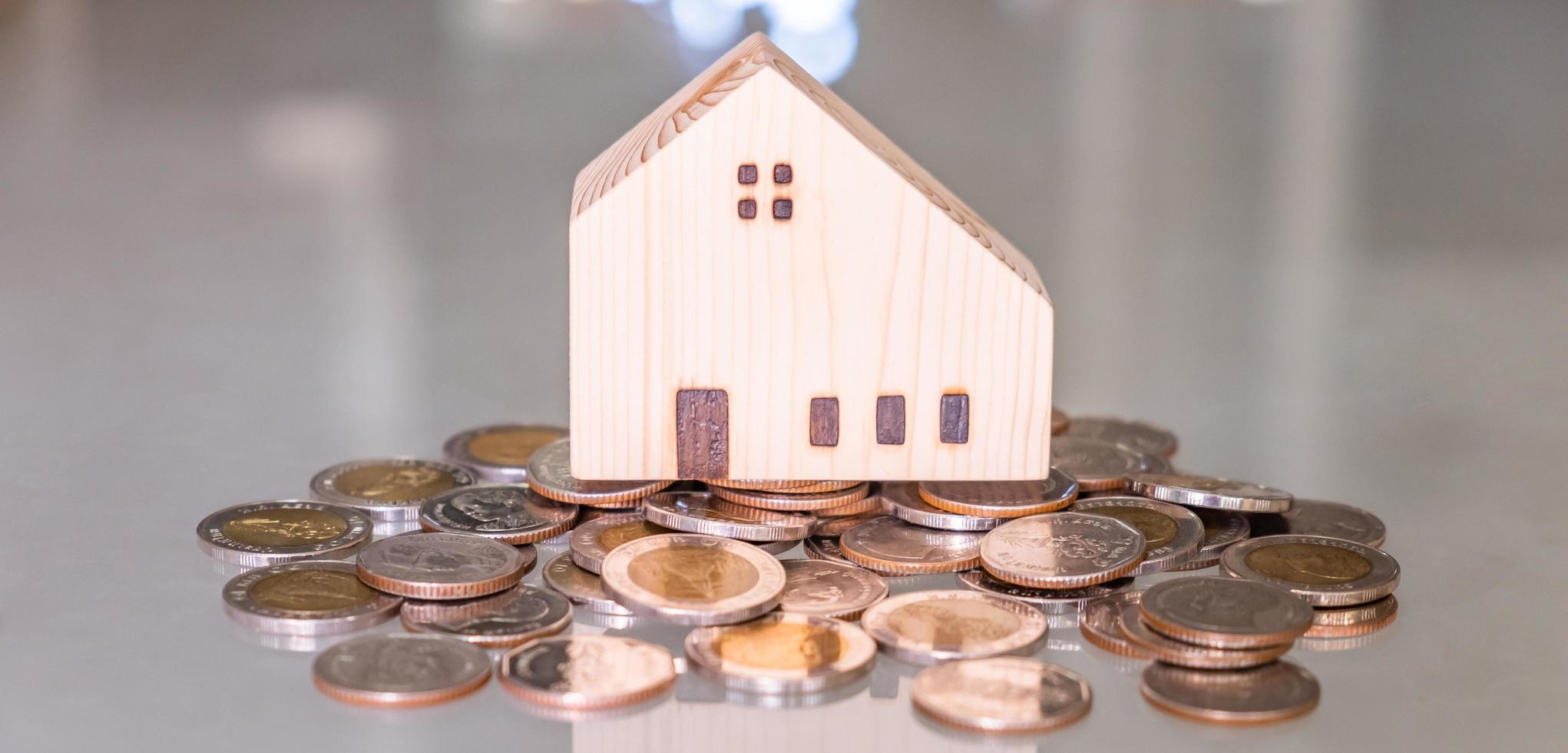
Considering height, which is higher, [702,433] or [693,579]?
[702,433]

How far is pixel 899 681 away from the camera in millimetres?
1451

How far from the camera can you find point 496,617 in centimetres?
156

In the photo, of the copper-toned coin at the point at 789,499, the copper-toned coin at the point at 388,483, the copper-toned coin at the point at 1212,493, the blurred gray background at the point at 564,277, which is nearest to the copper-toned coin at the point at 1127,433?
the blurred gray background at the point at 564,277

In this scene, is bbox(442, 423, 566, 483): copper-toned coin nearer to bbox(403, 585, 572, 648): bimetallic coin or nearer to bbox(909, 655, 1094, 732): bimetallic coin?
bbox(403, 585, 572, 648): bimetallic coin

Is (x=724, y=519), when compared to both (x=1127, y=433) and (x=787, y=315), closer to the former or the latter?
(x=787, y=315)

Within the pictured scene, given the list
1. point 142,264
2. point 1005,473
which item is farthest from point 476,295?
point 1005,473

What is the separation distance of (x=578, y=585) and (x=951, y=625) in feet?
1.33

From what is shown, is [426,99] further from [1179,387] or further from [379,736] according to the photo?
[379,736]

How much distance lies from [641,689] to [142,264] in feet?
6.51

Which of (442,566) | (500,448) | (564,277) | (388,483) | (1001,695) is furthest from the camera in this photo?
(564,277)

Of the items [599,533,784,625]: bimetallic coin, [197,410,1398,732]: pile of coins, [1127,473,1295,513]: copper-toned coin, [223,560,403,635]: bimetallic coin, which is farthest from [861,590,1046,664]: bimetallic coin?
[223,560,403,635]: bimetallic coin

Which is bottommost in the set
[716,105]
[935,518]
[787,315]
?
[935,518]

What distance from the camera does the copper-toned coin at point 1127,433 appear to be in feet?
7.14

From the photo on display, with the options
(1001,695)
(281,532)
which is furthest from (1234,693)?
(281,532)
